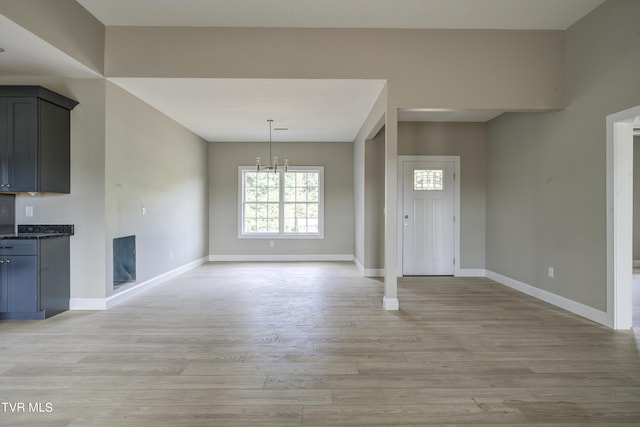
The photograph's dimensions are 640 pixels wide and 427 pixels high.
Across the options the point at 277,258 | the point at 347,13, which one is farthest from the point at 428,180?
the point at 277,258

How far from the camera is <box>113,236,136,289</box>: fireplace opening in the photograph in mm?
4523

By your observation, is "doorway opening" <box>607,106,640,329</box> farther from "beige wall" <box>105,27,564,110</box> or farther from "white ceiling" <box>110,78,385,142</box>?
"white ceiling" <box>110,78,385,142</box>

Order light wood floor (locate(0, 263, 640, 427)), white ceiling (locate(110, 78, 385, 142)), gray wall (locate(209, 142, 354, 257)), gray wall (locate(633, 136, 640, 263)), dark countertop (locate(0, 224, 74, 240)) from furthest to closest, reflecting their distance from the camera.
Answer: gray wall (locate(209, 142, 354, 257)) → gray wall (locate(633, 136, 640, 263)) → white ceiling (locate(110, 78, 385, 142)) → dark countertop (locate(0, 224, 74, 240)) → light wood floor (locate(0, 263, 640, 427))

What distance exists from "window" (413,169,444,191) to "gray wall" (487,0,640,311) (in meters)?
1.15

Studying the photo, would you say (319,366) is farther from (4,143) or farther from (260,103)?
(4,143)

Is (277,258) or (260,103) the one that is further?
(277,258)

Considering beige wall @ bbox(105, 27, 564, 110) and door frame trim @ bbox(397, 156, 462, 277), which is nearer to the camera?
beige wall @ bbox(105, 27, 564, 110)

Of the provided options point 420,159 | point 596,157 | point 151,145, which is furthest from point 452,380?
point 151,145

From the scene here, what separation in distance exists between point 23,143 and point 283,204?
5.11m

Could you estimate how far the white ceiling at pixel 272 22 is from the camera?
361 cm

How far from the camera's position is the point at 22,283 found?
145 inches

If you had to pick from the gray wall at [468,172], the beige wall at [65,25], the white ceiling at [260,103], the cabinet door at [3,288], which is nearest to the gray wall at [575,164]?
the gray wall at [468,172]

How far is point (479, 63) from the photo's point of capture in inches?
166

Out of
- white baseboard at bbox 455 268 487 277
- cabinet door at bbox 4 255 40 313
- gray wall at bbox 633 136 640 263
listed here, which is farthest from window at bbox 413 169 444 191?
cabinet door at bbox 4 255 40 313
